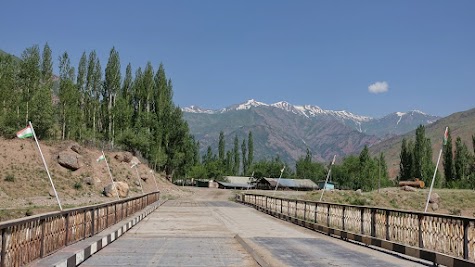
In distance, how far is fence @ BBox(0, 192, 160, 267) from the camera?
8375 mm

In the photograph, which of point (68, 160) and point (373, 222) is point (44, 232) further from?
point (68, 160)

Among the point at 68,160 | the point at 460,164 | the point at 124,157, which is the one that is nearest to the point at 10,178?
the point at 68,160

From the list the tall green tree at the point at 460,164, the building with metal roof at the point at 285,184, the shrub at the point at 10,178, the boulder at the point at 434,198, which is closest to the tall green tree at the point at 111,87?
the shrub at the point at 10,178

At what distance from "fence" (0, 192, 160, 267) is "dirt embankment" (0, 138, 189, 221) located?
114 ft

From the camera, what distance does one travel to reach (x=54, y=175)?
65.4m

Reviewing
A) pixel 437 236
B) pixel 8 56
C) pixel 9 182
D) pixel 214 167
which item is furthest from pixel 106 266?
pixel 214 167

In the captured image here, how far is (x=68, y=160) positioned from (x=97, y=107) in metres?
20.4

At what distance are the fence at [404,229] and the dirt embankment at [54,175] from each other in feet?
101

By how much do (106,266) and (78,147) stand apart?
66997 millimetres

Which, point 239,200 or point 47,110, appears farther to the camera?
point 47,110

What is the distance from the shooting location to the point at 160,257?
12.9 meters

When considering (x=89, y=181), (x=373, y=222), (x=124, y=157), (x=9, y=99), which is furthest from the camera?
(x=124, y=157)

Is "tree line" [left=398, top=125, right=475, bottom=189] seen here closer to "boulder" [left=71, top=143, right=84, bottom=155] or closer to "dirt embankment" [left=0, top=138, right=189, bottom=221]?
"dirt embankment" [left=0, top=138, right=189, bottom=221]

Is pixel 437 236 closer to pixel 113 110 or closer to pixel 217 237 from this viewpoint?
pixel 217 237
